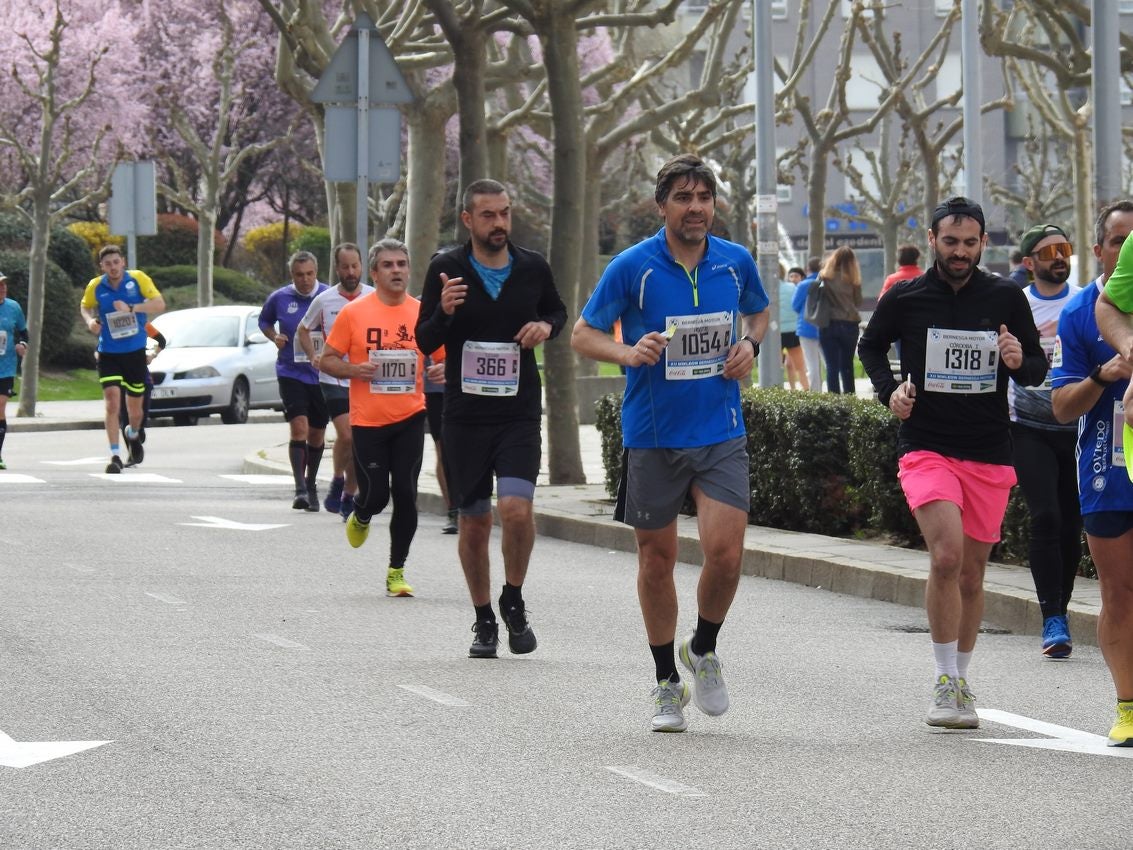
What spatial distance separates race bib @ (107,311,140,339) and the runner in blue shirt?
1305 cm

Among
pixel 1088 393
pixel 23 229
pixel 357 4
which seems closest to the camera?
pixel 1088 393

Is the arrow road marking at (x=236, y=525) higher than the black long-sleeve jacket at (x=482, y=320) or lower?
lower

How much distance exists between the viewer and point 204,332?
100ft

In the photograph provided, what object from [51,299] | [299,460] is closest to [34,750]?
[299,460]

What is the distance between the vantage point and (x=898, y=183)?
48281mm

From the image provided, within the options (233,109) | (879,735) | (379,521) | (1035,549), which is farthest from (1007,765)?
(233,109)

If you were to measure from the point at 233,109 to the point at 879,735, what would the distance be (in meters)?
48.3

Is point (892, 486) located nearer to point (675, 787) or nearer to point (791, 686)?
point (791, 686)

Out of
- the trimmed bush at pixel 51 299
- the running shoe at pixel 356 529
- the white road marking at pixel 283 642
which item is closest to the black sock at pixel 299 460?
the running shoe at pixel 356 529

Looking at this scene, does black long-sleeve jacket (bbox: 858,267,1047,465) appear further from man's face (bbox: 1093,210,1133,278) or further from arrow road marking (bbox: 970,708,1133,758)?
arrow road marking (bbox: 970,708,1133,758)

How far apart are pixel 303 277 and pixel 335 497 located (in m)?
1.55

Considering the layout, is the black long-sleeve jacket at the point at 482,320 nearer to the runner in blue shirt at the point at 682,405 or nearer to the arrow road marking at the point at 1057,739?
the runner in blue shirt at the point at 682,405

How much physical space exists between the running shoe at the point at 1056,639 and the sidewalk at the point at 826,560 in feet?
1.20

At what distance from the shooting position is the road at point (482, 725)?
5863 mm
